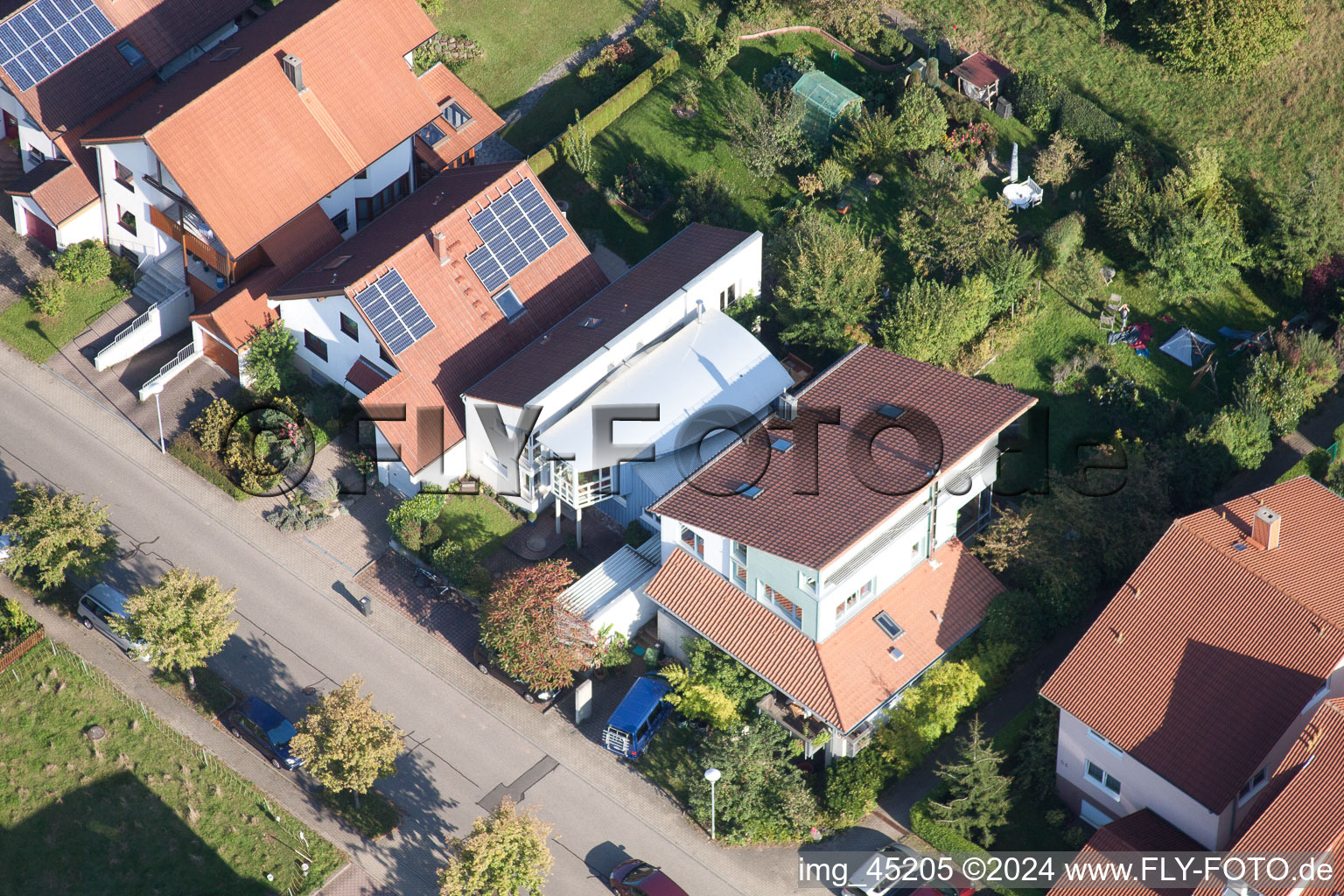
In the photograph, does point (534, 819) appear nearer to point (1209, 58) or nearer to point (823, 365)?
point (823, 365)

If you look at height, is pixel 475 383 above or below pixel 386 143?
below

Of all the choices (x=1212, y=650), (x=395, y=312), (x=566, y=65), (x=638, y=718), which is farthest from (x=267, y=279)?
(x=1212, y=650)

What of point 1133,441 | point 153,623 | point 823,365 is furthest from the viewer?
point 823,365

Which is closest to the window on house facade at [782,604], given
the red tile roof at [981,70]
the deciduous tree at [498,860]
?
the deciduous tree at [498,860]

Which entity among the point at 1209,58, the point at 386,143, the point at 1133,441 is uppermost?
the point at 386,143

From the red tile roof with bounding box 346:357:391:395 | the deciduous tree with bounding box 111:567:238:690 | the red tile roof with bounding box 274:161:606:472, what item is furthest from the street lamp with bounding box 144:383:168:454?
the deciduous tree with bounding box 111:567:238:690

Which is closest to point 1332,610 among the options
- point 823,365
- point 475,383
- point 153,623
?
point 823,365

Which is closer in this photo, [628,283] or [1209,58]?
[628,283]

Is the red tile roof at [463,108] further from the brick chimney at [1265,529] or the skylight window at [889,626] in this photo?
the brick chimney at [1265,529]
